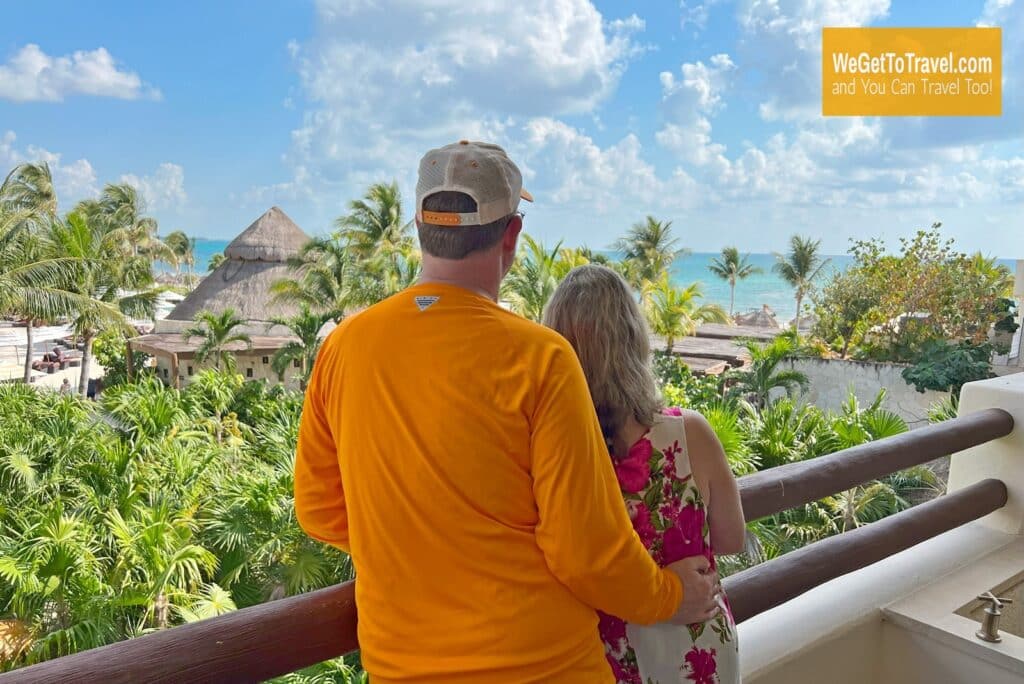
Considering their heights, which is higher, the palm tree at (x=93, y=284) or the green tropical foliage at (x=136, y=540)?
the palm tree at (x=93, y=284)

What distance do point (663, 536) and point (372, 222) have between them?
91.0ft

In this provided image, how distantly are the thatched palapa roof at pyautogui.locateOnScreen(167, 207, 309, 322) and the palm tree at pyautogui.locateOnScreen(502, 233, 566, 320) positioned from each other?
1326 centimetres

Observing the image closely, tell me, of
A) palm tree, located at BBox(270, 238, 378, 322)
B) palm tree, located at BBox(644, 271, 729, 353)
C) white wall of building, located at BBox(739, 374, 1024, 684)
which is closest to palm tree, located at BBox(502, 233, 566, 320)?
palm tree, located at BBox(644, 271, 729, 353)

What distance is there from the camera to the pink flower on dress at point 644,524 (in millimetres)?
1115

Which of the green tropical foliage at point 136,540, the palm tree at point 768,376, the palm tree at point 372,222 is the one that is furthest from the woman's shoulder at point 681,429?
the palm tree at point 372,222

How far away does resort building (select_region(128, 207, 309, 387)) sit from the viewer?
79.8ft

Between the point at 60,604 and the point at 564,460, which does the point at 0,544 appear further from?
the point at 564,460

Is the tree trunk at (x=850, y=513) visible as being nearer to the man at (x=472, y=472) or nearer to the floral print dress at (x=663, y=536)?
the floral print dress at (x=663, y=536)

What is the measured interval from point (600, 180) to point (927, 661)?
86.9 meters

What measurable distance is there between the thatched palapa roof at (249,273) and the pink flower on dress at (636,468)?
89.9 feet

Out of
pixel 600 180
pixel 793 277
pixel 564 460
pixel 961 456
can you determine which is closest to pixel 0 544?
pixel 961 456

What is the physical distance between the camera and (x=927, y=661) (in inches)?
79.9

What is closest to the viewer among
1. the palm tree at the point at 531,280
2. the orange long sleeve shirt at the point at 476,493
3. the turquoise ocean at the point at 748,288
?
the orange long sleeve shirt at the point at 476,493

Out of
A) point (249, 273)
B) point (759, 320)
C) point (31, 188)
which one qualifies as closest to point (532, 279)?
point (249, 273)
